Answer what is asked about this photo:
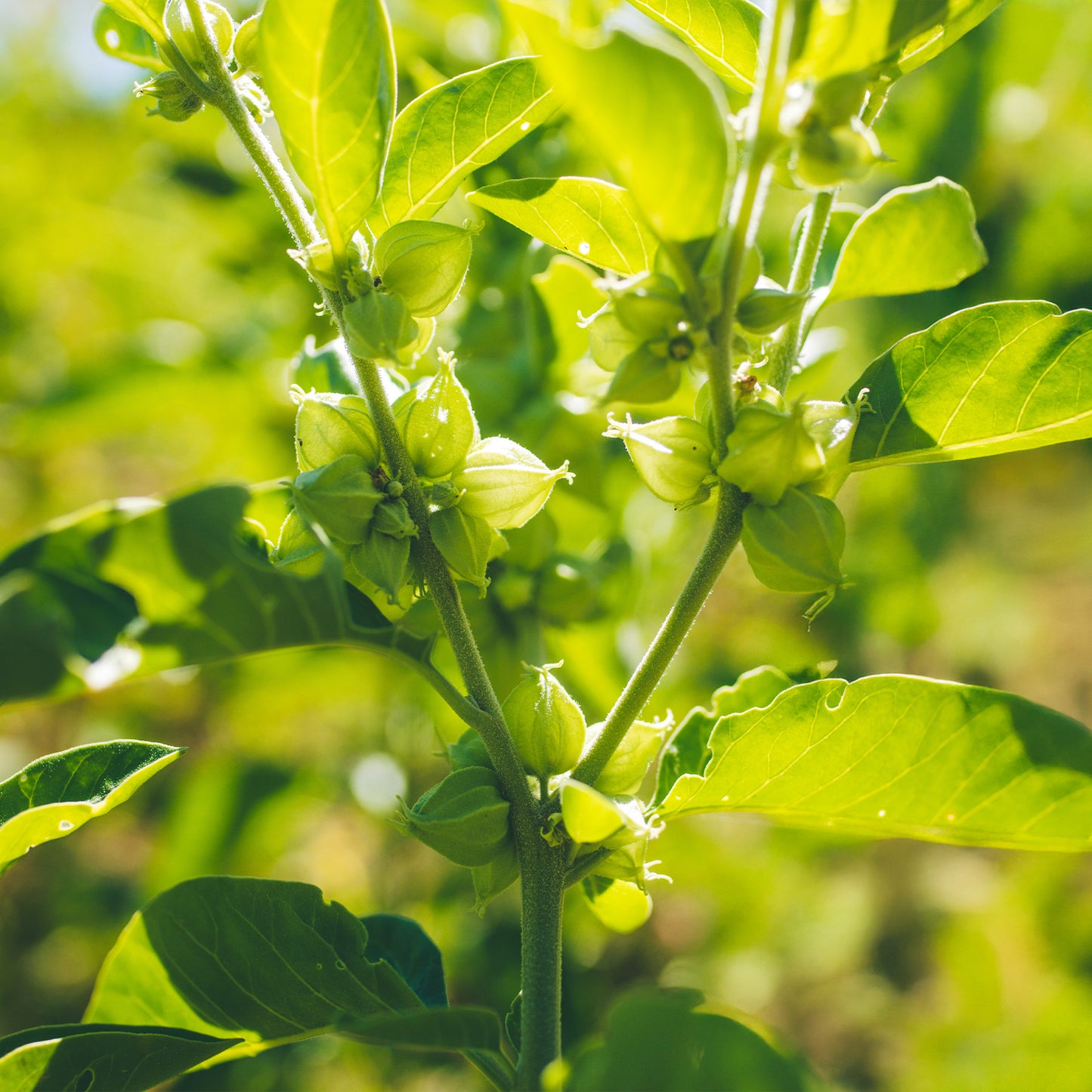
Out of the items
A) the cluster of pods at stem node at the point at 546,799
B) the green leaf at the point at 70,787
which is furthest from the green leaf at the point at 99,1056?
the cluster of pods at stem node at the point at 546,799

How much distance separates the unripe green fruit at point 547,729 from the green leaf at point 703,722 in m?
0.10

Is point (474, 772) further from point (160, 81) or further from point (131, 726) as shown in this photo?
point (131, 726)

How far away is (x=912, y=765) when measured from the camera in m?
0.64

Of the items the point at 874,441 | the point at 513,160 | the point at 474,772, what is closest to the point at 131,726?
the point at 513,160

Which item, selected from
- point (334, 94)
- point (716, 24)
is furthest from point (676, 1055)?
point (716, 24)

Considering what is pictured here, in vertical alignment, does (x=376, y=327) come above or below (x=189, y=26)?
below

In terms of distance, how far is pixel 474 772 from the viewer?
2.09 feet

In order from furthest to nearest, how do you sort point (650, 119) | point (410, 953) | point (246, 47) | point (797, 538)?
point (410, 953) → point (246, 47) → point (797, 538) → point (650, 119)

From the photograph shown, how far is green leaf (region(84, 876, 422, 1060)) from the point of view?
2.21ft

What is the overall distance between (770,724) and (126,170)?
404 centimetres

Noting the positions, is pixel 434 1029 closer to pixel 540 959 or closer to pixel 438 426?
pixel 540 959

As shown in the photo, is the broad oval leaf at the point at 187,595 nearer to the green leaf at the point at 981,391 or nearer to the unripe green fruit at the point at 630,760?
the unripe green fruit at the point at 630,760

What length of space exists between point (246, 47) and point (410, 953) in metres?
0.72

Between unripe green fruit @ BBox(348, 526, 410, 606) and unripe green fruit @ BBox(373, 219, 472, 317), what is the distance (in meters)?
0.15
